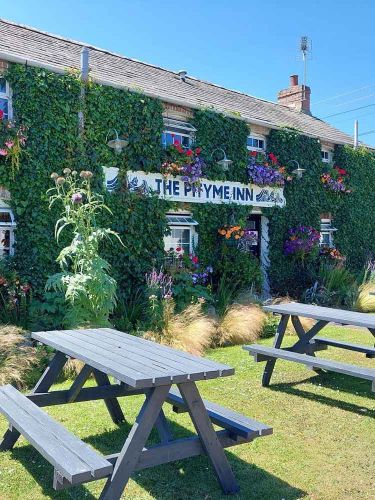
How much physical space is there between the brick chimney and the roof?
2.38m

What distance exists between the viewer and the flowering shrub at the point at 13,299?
7.15m

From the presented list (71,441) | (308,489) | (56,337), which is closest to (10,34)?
(56,337)

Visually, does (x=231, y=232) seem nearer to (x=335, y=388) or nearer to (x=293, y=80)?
(x=335, y=388)

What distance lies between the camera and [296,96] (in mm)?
17703

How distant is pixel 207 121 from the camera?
10.7 m

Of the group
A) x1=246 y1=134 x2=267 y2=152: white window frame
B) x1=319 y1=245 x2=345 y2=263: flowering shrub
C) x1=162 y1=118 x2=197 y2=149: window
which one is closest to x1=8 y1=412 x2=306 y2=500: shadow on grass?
x1=162 y1=118 x2=197 y2=149: window

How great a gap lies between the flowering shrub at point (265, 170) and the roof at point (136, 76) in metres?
0.85

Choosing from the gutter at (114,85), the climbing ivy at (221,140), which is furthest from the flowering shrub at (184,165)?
the gutter at (114,85)

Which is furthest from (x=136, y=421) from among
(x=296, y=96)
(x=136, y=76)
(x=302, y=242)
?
(x=296, y=96)

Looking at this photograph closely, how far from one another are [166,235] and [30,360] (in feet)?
15.5

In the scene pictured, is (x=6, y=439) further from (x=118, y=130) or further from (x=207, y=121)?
(x=207, y=121)

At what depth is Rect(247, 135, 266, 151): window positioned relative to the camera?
12055 millimetres

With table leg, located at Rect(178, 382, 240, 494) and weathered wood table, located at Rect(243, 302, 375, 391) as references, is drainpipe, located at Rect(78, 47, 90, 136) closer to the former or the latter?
weathered wood table, located at Rect(243, 302, 375, 391)

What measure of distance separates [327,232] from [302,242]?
7.51 ft
